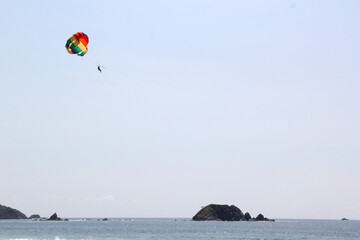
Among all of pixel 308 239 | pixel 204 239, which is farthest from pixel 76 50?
pixel 308 239

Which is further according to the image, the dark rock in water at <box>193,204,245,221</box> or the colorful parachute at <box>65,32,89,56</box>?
the dark rock in water at <box>193,204,245,221</box>

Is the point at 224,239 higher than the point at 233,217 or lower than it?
lower

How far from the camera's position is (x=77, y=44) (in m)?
49.5

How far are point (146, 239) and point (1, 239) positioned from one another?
24781 mm

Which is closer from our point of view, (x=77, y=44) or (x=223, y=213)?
(x=77, y=44)

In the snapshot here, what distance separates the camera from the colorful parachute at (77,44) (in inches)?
1940

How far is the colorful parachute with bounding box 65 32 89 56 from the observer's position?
49281 millimetres

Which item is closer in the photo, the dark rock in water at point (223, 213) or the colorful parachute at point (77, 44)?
the colorful parachute at point (77, 44)

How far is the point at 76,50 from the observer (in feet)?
162

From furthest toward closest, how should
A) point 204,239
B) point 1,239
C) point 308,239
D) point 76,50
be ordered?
1. point 308,239
2. point 204,239
3. point 1,239
4. point 76,50

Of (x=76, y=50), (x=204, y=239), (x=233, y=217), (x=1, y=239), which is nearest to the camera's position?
(x=76, y=50)

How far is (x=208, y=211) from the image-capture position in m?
200

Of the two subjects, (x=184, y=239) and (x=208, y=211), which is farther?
(x=208, y=211)

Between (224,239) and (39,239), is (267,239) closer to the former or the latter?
(224,239)
